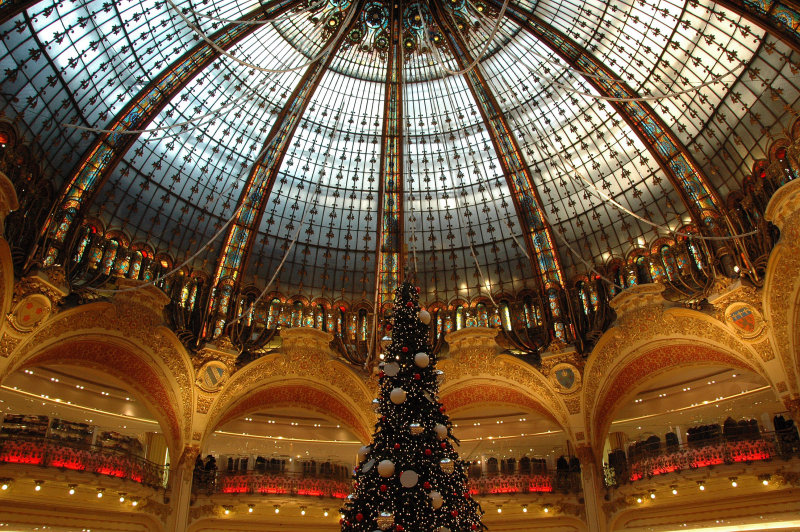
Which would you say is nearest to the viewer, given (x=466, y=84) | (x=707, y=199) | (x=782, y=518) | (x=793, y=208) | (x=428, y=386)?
Result: (x=428, y=386)

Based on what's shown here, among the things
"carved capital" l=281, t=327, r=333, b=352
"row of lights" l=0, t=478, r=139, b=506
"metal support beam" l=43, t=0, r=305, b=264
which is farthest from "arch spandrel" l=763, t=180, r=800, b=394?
"row of lights" l=0, t=478, r=139, b=506

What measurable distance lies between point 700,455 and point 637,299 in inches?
219

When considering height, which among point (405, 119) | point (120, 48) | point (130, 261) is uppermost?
point (405, 119)

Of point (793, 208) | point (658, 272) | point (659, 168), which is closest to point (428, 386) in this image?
point (793, 208)

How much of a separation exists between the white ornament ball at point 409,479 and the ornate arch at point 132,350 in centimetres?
1316

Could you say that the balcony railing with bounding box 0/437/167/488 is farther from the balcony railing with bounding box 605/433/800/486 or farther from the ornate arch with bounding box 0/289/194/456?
the balcony railing with bounding box 605/433/800/486

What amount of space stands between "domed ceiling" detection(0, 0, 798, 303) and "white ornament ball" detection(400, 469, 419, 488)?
862cm

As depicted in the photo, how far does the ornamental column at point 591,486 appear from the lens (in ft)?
71.9

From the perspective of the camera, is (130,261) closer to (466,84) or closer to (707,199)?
(466,84)

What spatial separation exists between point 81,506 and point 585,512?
17.4 meters

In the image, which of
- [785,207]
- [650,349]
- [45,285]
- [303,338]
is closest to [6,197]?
[45,285]

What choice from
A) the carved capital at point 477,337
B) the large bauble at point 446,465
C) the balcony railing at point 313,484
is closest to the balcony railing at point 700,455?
the balcony railing at point 313,484

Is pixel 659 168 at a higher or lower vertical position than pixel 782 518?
higher

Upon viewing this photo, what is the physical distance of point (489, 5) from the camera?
21781mm
